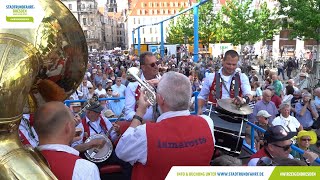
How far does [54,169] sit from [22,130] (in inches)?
49.0

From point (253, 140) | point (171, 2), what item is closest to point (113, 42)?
point (171, 2)

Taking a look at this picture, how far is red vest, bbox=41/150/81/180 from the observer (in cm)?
198

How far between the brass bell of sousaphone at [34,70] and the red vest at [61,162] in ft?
0.24

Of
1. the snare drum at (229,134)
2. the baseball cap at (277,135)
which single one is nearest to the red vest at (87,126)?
the snare drum at (229,134)

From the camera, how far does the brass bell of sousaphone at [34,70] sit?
1913 mm

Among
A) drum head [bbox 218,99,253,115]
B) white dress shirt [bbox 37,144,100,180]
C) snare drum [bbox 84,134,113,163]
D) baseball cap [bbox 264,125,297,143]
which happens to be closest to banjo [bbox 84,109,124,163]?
snare drum [bbox 84,134,113,163]

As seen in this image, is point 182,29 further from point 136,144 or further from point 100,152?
point 136,144

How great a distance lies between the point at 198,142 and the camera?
2.35m

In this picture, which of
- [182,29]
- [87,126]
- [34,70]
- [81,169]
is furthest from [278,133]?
[182,29]

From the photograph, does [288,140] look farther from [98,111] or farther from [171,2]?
[171,2]

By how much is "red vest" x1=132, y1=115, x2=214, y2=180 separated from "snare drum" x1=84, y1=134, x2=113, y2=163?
1.04m

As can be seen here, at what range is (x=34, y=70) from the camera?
2.17m

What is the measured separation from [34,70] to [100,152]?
1480mm

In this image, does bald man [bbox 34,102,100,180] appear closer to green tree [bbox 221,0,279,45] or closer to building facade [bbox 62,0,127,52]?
green tree [bbox 221,0,279,45]
